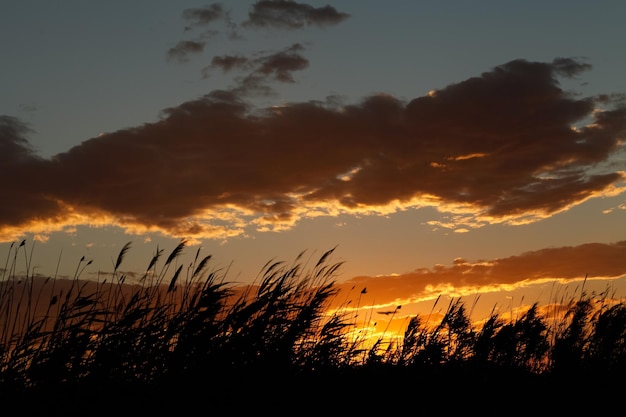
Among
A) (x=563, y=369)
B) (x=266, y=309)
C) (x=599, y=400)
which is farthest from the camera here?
(x=563, y=369)

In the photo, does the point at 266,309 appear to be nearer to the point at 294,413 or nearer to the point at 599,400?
the point at 294,413

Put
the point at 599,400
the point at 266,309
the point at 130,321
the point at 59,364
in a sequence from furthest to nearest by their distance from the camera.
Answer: the point at 599,400 → the point at 266,309 → the point at 130,321 → the point at 59,364

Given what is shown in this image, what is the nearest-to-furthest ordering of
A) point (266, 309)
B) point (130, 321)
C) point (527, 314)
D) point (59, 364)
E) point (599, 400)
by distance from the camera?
point (59, 364) < point (130, 321) < point (266, 309) < point (599, 400) < point (527, 314)

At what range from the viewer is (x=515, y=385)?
9391 mm

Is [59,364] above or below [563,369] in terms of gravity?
above

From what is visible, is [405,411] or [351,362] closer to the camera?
[405,411]

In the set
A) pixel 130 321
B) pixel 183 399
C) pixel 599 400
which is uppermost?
pixel 130 321

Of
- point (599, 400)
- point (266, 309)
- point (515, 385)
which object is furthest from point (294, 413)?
point (599, 400)

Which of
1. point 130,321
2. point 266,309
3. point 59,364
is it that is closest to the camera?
point 59,364

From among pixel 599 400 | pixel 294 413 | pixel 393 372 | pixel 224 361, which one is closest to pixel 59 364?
pixel 224 361

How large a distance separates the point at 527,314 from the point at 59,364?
8566 millimetres

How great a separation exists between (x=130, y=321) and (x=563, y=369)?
7327 millimetres

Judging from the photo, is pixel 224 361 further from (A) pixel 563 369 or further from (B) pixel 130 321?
(A) pixel 563 369

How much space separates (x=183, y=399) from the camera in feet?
21.8
